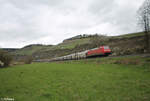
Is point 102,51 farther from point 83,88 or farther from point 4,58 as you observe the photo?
point 4,58

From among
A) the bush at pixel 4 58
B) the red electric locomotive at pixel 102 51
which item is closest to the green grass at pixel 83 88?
the red electric locomotive at pixel 102 51

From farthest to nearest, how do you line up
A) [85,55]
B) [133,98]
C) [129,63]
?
[85,55], [129,63], [133,98]

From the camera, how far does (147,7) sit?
20.8 m

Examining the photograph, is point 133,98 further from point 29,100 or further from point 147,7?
point 147,7

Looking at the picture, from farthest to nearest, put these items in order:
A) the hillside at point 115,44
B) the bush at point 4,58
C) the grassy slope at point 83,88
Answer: the hillside at point 115,44
the bush at point 4,58
the grassy slope at point 83,88

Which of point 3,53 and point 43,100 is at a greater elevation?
point 3,53

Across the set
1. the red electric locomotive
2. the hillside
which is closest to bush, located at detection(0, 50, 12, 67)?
the hillside

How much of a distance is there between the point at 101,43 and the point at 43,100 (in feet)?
166

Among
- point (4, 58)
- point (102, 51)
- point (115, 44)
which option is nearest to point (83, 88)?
point (102, 51)

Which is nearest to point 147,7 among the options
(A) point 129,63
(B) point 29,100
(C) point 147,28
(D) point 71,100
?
(C) point 147,28

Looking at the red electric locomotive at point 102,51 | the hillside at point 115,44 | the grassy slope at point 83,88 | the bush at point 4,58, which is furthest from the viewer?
the hillside at point 115,44

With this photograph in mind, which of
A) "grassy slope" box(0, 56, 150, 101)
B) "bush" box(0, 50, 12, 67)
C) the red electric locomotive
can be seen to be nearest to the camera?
"grassy slope" box(0, 56, 150, 101)

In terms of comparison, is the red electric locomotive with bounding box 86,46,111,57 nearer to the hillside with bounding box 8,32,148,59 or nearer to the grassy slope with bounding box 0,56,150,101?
the hillside with bounding box 8,32,148,59

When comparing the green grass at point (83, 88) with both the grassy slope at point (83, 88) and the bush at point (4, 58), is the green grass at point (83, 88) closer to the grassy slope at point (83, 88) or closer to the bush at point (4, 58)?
the grassy slope at point (83, 88)
